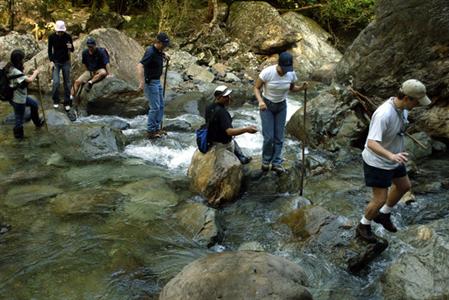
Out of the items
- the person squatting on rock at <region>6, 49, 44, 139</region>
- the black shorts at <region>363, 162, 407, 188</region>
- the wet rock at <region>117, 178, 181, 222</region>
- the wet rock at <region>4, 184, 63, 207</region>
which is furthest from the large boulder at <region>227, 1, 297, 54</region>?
the black shorts at <region>363, 162, 407, 188</region>

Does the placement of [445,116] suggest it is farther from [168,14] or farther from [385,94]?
[168,14]

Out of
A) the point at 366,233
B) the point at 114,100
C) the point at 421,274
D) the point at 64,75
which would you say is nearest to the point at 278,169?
the point at 366,233

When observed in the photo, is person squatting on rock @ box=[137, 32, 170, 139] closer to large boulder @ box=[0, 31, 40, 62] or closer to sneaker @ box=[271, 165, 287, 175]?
sneaker @ box=[271, 165, 287, 175]

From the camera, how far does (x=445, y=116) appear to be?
1073 cm

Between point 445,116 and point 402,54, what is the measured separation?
1.72 meters

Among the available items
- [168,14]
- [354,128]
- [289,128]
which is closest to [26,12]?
[168,14]

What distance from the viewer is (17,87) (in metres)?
9.76

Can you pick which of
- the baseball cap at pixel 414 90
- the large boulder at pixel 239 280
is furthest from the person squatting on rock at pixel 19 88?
the baseball cap at pixel 414 90

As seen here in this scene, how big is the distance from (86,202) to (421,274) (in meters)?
5.21

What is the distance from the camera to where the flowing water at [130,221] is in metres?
5.88

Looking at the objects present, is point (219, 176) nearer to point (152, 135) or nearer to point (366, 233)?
point (366, 233)

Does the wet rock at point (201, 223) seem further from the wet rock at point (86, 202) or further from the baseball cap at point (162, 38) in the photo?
the baseball cap at point (162, 38)

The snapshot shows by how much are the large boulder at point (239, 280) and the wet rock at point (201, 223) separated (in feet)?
4.83

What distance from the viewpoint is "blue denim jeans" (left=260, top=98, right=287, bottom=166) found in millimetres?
7902
